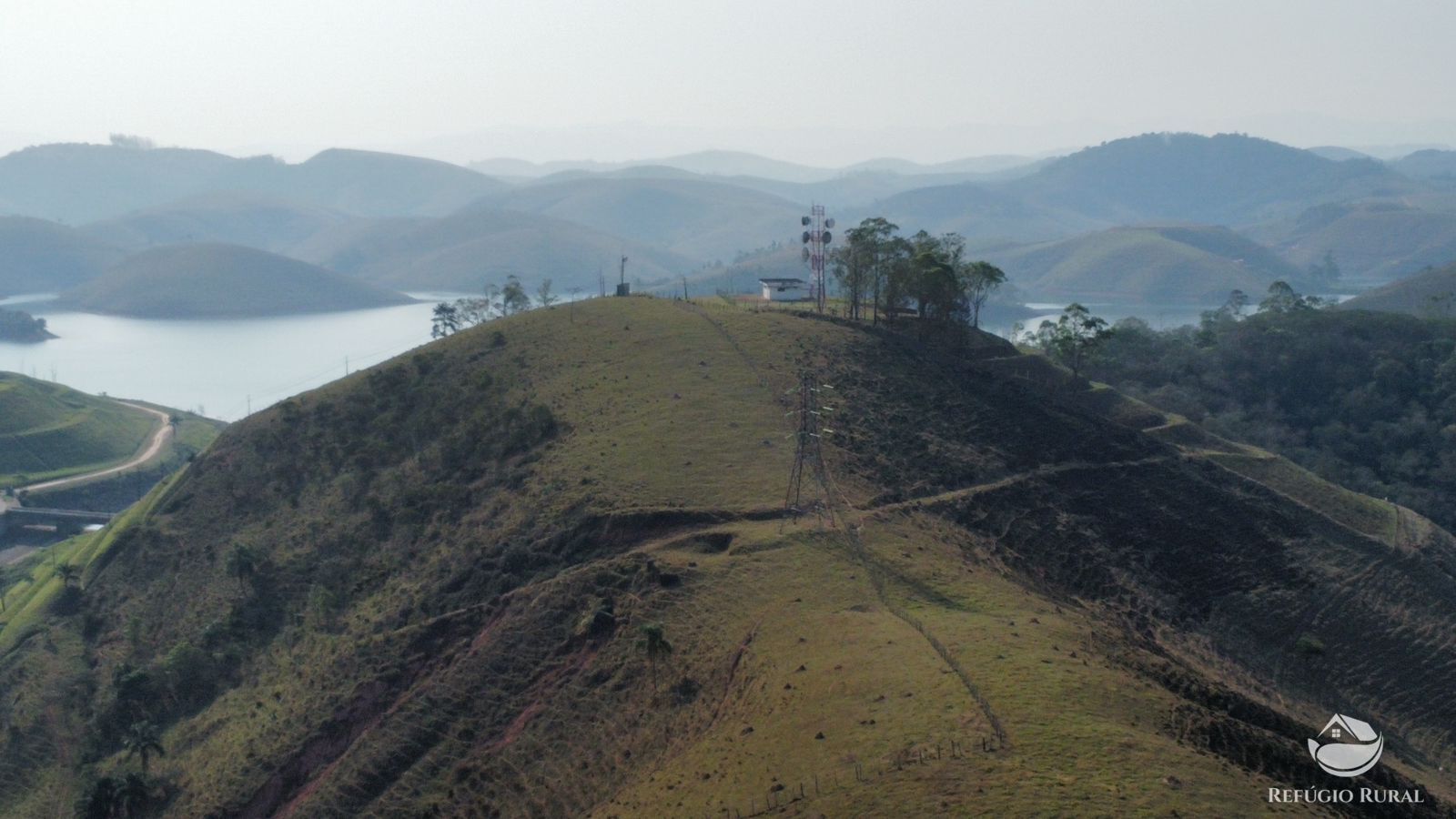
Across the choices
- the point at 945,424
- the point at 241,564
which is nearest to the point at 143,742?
the point at 241,564

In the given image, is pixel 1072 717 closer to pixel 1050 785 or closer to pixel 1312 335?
pixel 1050 785

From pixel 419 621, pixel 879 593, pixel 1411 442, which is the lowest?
pixel 1411 442

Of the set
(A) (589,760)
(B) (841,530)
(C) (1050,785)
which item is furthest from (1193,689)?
(A) (589,760)

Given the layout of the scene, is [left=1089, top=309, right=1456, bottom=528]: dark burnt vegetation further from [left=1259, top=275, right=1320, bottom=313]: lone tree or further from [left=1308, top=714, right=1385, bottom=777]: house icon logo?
[left=1308, top=714, right=1385, bottom=777]: house icon logo

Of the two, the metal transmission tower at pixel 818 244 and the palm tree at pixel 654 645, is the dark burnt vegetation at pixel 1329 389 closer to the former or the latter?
the metal transmission tower at pixel 818 244

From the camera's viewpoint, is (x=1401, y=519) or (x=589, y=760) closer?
(x=589, y=760)

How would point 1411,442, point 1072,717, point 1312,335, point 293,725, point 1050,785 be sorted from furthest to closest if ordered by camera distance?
point 1312,335 → point 1411,442 → point 293,725 → point 1072,717 → point 1050,785

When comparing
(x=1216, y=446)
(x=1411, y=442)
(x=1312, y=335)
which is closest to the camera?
(x=1216, y=446)
